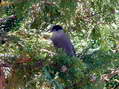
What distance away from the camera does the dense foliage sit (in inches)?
76.5

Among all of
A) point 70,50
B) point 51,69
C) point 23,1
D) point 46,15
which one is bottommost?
point 70,50

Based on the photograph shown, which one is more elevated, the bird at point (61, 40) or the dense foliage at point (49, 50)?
the dense foliage at point (49, 50)

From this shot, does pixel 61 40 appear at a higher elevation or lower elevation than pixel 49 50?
lower

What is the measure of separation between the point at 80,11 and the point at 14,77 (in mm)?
871

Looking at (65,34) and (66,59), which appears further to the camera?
(65,34)

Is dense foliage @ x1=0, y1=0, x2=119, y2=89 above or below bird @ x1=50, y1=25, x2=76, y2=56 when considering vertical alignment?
above

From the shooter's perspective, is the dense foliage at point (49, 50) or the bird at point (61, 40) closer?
the dense foliage at point (49, 50)

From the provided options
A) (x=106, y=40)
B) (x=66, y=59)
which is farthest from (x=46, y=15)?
(x=66, y=59)

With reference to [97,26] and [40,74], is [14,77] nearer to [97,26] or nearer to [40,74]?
[40,74]

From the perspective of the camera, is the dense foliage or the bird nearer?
the dense foliage

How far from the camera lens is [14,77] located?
2139 millimetres

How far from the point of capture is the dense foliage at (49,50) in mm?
1944

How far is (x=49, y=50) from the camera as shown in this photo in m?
2.11

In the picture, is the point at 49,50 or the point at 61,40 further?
the point at 61,40
